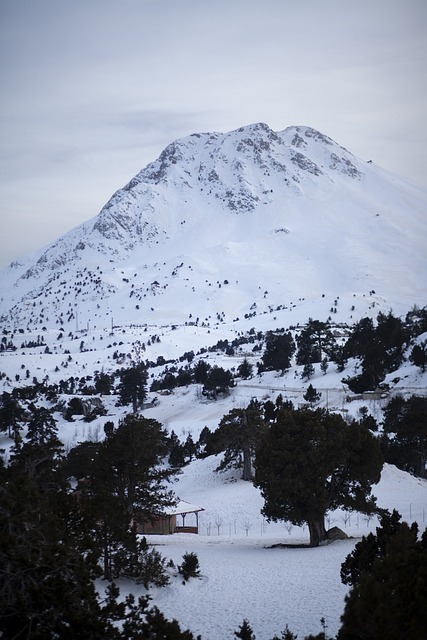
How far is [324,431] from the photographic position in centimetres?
2481

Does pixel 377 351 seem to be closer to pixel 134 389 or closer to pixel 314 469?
pixel 134 389

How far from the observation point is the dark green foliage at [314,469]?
23672 millimetres

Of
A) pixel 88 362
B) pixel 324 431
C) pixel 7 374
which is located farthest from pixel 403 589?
pixel 88 362

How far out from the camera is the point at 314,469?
23.9m

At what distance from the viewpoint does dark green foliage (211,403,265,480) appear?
1686 inches

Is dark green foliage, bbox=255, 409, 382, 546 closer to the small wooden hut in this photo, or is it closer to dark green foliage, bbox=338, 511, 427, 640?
the small wooden hut

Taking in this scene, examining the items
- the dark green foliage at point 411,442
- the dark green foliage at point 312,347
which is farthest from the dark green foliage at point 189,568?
the dark green foliage at point 312,347

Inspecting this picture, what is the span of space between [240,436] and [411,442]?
12846 millimetres

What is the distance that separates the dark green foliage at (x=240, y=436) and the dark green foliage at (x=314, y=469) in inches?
677

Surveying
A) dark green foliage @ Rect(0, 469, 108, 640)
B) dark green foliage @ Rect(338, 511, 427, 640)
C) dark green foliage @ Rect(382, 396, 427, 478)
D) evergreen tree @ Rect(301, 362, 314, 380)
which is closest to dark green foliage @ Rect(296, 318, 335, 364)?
evergreen tree @ Rect(301, 362, 314, 380)

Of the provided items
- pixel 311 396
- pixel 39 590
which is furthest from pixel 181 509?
pixel 311 396

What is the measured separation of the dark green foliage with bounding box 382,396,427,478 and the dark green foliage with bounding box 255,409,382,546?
17622 millimetres

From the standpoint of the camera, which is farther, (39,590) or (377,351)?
(377,351)

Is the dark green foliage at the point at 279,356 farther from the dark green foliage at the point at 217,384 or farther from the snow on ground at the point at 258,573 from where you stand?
the snow on ground at the point at 258,573
